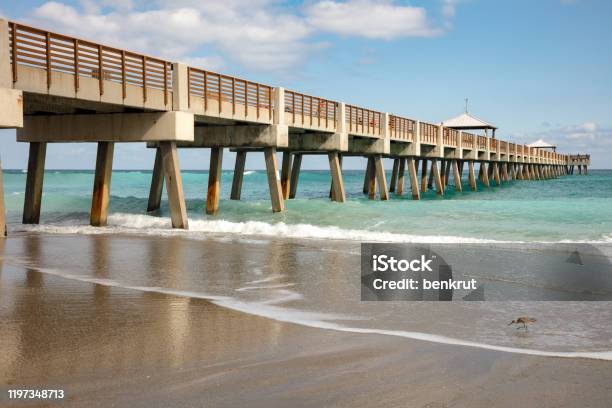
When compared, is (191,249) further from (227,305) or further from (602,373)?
(602,373)

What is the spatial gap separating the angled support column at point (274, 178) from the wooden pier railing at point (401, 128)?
11459 millimetres

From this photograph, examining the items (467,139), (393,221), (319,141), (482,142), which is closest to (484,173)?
(482,142)

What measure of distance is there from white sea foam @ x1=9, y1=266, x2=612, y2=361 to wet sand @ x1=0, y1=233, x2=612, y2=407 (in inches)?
6.8

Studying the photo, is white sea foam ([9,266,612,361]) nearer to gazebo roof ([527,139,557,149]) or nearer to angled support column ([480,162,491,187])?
angled support column ([480,162,491,187])

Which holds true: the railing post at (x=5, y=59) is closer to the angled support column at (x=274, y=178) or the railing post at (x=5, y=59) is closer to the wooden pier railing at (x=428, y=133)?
the angled support column at (x=274, y=178)

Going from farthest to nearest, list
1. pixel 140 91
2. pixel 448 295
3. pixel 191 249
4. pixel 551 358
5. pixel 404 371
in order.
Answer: pixel 140 91 < pixel 191 249 < pixel 448 295 < pixel 551 358 < pixel 404 371

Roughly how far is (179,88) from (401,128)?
19.7 m

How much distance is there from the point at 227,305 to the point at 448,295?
9.14ft

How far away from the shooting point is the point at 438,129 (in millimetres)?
41969

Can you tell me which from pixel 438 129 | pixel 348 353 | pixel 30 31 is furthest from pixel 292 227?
pixel 438 129

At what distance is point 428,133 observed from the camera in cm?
3981

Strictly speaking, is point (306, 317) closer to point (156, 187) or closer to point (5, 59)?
point (5, 59)

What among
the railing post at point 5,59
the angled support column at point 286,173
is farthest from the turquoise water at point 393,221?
the railing post at point 5,59

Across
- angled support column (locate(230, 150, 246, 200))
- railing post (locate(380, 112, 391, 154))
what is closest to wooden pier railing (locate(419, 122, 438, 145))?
railing post (locate(380, 112, 391, 154))
